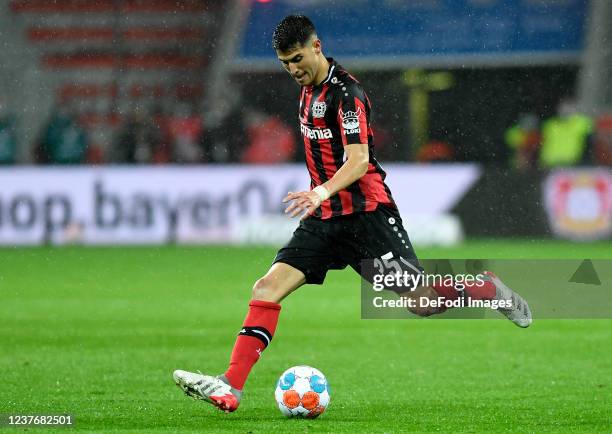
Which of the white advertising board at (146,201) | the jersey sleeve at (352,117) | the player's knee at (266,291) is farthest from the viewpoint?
the white advertising board at (146,201)

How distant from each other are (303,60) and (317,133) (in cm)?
37

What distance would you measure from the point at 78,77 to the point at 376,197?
16612 mm

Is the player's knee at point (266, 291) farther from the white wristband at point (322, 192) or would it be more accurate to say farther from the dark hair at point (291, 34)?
the dark hair at point (291, 34)

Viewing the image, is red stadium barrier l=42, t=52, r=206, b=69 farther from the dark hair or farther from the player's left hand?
the player's left hand

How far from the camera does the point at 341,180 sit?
589 cm

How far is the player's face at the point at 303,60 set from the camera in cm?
600

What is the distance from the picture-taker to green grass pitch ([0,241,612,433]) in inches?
234

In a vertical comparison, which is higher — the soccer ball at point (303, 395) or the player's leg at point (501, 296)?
the player's leg at point (501, 296)

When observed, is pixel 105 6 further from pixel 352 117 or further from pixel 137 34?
pixel 352 117

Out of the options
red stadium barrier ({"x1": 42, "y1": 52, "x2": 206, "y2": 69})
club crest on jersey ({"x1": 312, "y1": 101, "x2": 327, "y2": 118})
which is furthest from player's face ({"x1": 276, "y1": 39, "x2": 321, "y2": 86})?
red stadium barrier ({"x1": 42, "y1": 52, "x2": 206, "y2": 69})

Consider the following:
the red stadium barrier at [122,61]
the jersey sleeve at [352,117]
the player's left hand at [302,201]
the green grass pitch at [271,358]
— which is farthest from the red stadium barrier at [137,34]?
the player's left hand at [302,201]

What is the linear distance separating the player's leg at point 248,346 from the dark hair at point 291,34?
1027 millimetres

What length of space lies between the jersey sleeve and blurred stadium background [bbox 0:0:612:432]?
127 cm

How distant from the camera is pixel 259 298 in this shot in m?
6.11
